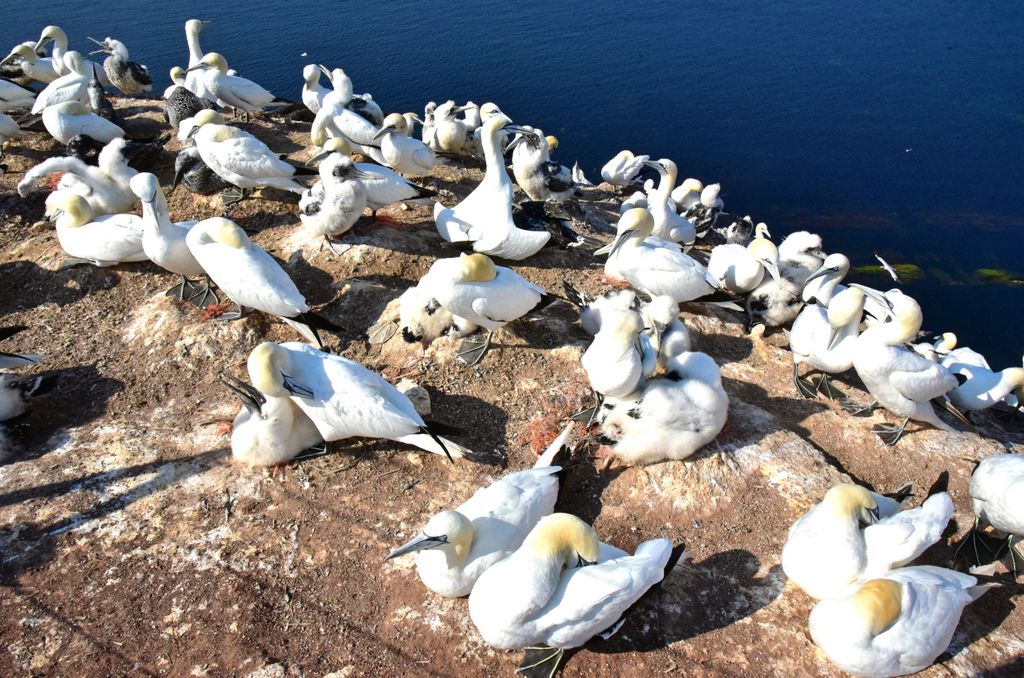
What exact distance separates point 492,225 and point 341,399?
325 centimetres

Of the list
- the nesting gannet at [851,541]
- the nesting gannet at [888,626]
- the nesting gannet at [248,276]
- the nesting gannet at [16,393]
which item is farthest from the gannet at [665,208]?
the nesting gannet at [16,393]

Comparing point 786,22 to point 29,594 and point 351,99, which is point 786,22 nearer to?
point 351,99

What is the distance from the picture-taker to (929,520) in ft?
15.0

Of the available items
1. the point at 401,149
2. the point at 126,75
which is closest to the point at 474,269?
the point at 401,149

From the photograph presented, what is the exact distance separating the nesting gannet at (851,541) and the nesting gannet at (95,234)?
22.9ft

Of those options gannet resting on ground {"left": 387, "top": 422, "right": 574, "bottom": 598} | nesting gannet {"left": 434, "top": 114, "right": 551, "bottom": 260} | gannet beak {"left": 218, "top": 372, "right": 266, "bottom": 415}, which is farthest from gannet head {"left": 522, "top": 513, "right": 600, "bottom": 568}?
nesting gannet {"left": 434, "top": 114, "right": 551, "bottom": 260}

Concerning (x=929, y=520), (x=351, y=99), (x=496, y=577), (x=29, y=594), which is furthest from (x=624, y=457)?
(x=351, y=99)

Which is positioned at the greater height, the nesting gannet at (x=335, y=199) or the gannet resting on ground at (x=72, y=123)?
the gannet resting on ground at (x=72, y=123)

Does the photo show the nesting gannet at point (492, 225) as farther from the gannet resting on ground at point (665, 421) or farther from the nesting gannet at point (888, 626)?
the nesting gannet at point (888, 626)

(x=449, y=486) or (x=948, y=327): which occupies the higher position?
(x=449, y=486)

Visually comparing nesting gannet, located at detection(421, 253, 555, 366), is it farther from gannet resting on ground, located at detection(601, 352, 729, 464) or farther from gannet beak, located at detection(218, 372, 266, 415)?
gannet beak, located at detection(218, 372, 266, 415)

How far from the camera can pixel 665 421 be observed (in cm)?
537

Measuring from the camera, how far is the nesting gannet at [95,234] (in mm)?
7586

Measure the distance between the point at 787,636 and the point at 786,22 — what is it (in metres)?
22.2
